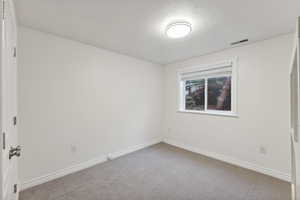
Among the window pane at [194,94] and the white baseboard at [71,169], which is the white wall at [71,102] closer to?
the white baseboard at [71,169]

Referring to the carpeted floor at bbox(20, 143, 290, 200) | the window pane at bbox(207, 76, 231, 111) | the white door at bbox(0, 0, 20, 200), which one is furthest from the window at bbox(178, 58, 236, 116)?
the white door at bbox(0, 0, 20, 200)

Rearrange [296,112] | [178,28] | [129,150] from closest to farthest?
[296,112] → [178,28] → [129,150]

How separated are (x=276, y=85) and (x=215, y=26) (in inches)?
55.9

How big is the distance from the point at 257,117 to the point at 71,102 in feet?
10.7

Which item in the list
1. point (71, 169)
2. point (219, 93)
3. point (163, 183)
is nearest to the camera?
point (163, 183)

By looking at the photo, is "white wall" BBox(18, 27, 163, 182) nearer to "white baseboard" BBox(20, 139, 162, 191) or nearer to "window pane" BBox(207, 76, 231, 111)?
"white baseboard" BBox(20, 139, 162, 191)

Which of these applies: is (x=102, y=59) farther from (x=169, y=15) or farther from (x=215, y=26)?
(x=215, y=26)

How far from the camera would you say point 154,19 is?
1.77 metres

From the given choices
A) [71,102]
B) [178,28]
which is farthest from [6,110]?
[178,28]

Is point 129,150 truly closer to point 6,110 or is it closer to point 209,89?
point 209,89

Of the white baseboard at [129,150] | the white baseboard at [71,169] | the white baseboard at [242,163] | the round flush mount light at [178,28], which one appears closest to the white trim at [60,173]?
the white baseboard at [71,169]

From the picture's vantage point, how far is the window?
2.78 meters

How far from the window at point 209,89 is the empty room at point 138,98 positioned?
0.08 feet

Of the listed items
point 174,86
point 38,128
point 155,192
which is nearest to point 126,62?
point 174,86
